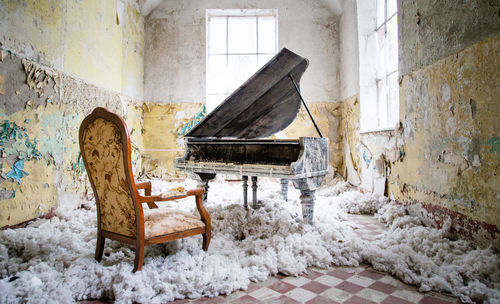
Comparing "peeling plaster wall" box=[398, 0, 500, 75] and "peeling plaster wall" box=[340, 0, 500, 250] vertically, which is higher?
"peeling plaster wall" box=[398, 0, 500, 75]

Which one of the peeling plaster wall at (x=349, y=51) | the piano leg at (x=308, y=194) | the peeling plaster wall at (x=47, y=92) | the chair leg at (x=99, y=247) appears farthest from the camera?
the peeling plaster wall at (x=349, y=51)

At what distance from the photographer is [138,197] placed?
70.9 inches

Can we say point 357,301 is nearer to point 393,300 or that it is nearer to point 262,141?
point 393,300

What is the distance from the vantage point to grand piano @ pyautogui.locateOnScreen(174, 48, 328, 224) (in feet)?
8.73

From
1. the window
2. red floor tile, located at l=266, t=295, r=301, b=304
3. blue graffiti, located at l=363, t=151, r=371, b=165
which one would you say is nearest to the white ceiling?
the window

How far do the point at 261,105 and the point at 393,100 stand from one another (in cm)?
249

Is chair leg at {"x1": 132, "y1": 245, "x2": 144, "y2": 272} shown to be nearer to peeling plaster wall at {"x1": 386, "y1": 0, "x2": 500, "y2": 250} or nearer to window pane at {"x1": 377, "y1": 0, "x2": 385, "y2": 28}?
peeling plaster wall at {"x1": 386, "y1": 0, "x2": 500, "y2": 250}

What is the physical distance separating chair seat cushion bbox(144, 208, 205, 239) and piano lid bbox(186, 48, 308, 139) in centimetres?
133

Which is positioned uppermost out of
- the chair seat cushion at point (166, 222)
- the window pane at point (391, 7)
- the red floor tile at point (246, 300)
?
the window pane at point (391, 7)

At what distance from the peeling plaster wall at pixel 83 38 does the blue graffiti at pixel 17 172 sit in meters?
1.10

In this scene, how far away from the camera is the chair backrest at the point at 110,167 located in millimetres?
1738

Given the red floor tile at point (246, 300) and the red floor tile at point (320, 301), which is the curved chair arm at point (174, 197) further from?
the red floor tile at point (320, 301)

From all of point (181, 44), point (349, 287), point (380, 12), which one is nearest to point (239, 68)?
point (181, 44)

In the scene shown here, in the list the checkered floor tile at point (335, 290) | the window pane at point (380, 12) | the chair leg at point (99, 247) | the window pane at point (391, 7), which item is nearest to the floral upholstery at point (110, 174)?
the chair leg at point (99, 247)
